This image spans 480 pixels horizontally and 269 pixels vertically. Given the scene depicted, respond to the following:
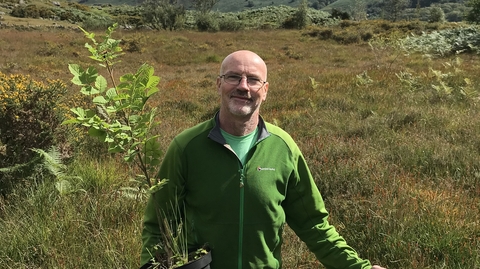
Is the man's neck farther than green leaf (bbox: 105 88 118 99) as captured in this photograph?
Yes

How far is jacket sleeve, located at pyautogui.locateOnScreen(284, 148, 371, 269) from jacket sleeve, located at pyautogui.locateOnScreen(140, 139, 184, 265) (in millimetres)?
651

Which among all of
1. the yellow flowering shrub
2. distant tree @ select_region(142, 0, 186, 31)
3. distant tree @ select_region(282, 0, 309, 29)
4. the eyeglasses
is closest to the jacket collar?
the eyeglasses

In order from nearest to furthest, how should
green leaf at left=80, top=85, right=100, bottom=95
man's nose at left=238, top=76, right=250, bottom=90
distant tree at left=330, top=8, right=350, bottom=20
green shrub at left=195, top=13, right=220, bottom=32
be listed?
green leaf at left=80, top=85, right=100, bottom=95, man's nose at left=238, top=76, right=250, bottom=90, green shrub at left=195, top=13, right=220, bottom=32, distant tree at left=330, top=8, right=350, bottom=20

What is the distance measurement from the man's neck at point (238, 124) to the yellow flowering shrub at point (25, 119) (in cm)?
288

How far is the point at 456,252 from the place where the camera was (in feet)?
8.36

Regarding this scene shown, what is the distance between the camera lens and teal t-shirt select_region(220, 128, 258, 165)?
75.8 inches

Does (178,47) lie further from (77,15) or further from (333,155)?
(77,15)

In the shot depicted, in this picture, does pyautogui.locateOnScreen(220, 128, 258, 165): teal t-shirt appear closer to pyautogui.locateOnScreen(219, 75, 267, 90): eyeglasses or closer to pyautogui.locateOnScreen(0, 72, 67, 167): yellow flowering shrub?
pyautogui.locateOnScreen(219, 75, 267, 90): eyeglasses

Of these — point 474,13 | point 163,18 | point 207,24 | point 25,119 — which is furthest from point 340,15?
point 25,119

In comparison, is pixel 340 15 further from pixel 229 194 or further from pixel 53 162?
pixel 229 194

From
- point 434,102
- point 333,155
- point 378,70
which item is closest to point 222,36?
point 378,70

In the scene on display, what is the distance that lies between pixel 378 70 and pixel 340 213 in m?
10.1

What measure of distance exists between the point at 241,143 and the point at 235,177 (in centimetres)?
20

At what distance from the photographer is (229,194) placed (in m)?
1.86
